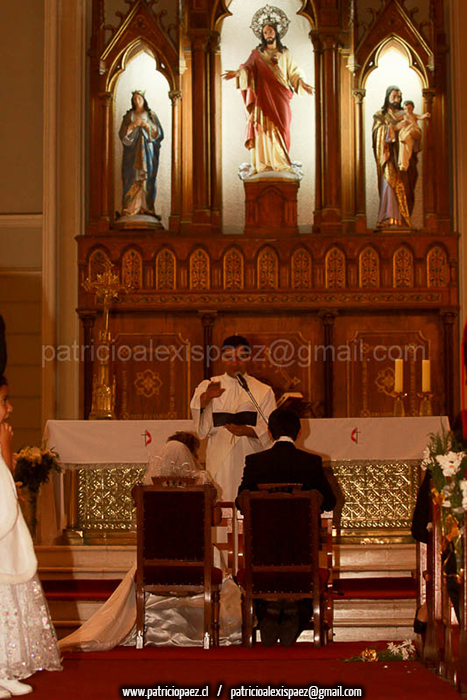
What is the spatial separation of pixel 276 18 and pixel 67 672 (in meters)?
8.42

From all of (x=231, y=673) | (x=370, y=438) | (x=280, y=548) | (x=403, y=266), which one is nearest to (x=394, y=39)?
(x=403, y=266)

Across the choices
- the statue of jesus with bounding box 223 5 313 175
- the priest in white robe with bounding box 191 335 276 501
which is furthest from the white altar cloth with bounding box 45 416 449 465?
the statue of jesus with bounding box 223 5 313 175

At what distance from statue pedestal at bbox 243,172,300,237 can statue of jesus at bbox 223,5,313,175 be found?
13 centimetres

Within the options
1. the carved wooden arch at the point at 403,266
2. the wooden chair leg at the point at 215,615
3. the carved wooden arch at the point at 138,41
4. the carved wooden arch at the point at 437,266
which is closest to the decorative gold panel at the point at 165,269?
the carved wooden arch at the point at 138,41

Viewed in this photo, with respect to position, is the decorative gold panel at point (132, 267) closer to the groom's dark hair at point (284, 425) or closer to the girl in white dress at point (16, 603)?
the groom's dark hair at point (284, 425)

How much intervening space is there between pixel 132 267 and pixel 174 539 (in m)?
5.14

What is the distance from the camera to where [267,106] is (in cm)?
1116

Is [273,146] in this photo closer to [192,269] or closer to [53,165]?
[192,269]

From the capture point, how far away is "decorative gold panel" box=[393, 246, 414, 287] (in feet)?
35.8

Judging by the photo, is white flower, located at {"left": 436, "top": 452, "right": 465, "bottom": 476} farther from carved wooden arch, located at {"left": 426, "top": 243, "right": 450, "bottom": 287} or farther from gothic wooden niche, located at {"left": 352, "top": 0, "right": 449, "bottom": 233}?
gothic wooden niche, located at {"left": 352, "top": 0, "right": 449, "bottom": 233}

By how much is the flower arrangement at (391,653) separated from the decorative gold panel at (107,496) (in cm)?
324

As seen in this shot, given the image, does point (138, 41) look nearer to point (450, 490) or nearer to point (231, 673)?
point (450, 490)

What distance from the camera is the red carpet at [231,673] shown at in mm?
4859

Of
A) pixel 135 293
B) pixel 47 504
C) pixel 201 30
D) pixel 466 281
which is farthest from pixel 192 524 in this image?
pixel 201 30
